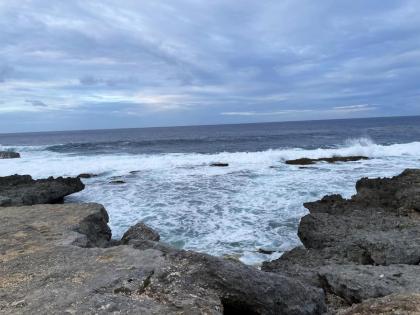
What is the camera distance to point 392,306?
254 cm

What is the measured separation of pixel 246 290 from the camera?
3.46 metres

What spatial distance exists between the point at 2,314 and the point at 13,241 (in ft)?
6.90

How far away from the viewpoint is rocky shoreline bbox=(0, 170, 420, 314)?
313 cm

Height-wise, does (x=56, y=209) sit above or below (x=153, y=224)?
above

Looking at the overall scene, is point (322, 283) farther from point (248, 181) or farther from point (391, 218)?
point (248, 181)

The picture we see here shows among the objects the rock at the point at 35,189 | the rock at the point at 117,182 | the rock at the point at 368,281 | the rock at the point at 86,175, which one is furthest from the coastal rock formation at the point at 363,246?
the rock at the point at 86,175

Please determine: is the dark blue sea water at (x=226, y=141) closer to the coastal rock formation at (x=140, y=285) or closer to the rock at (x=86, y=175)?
the rock at (x=86, y=175)

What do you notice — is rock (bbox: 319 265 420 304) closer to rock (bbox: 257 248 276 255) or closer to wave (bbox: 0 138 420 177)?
rock (bbox: 257 248 276 255)

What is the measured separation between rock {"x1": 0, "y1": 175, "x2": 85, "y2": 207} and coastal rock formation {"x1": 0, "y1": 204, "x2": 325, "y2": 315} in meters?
8.37

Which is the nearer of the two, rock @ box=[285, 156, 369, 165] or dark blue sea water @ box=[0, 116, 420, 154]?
rock @ box=[285, 156, 369, 165]

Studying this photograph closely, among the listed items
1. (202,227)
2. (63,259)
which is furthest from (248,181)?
(63,259)

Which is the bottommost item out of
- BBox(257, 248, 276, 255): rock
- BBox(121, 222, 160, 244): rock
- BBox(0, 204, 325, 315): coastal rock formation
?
BBox(257, 248, 276, 255): rock

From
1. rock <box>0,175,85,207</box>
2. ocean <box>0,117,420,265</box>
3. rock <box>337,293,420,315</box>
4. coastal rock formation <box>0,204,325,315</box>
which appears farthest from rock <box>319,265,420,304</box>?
rock <box>0,175,85,207</box>

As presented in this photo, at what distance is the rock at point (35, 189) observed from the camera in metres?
12.3
